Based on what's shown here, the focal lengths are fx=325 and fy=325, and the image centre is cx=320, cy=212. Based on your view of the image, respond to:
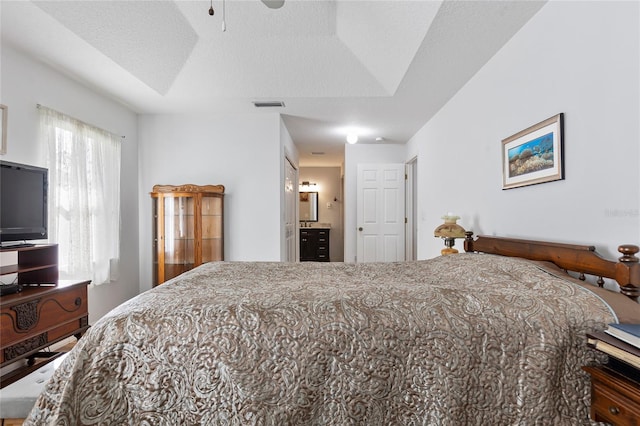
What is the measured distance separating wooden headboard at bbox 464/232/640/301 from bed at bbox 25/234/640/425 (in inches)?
5.2

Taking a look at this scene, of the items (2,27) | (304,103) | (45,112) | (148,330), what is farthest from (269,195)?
(148,330)

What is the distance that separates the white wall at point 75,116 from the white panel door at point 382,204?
11.7 ft

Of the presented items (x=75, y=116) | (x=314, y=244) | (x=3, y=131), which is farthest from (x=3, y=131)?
(x=314, y=244)

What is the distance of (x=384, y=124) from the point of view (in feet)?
15.3

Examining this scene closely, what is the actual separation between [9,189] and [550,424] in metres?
3.24

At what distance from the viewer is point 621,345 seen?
39.0 inches

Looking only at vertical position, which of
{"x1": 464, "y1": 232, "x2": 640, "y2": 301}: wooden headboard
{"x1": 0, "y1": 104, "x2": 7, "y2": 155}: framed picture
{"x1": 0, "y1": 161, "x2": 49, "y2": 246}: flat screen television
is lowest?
{"x1": 464, "y1": 232, "x2": 640, "y2": 301}: wooden headboard

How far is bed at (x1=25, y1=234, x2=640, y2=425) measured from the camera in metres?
1.04

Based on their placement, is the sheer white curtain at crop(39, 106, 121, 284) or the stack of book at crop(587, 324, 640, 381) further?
the sheer white curtain at crop(39, 106, 121, 284)

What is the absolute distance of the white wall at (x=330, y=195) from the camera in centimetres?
851

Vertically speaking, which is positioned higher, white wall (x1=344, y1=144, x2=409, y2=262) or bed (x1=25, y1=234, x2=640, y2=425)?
white wall (x1=344, y1=144, x2=409, y2=262)

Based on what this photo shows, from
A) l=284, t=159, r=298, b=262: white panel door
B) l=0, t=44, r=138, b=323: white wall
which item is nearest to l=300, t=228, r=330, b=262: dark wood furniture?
l=284, t=159, r=298, b=262: white panel door

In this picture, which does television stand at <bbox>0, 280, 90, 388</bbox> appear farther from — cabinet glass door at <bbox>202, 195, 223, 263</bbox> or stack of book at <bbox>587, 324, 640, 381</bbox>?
stack of book at <bbox>587, 324, 640, 381</bbox>

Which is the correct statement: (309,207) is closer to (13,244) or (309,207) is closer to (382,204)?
(382,204)
